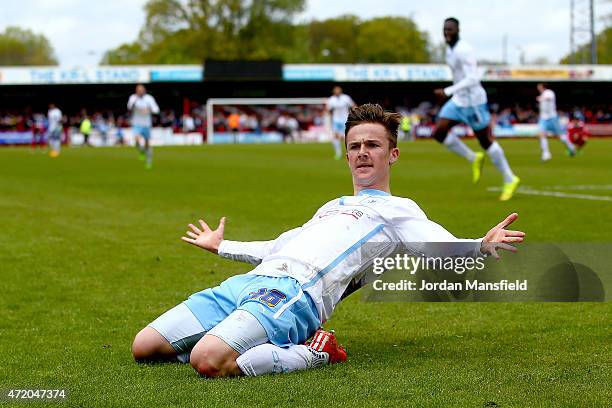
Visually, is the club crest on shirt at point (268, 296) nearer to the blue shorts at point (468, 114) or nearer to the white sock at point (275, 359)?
the white sock at point (275, 359)

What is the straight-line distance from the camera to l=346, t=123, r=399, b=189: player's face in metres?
5.57

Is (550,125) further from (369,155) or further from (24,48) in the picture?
(24,48)

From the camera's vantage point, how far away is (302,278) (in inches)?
204

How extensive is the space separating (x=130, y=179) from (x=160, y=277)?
556 inches

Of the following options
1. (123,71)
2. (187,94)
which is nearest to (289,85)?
(187,94)

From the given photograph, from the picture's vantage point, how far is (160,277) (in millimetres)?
8492

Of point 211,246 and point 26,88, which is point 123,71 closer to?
point 26,88

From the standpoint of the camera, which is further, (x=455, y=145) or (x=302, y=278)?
(x=455, y=145)

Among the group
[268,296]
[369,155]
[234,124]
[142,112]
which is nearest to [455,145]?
[369,155]

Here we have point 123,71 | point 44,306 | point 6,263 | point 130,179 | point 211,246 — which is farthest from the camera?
point 123,71

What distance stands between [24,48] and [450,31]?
13790cm

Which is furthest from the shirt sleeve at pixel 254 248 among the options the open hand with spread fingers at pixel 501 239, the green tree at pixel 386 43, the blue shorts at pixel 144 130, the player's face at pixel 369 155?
the green tree at pixel 386 43

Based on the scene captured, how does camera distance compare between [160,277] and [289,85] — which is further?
[289,85]

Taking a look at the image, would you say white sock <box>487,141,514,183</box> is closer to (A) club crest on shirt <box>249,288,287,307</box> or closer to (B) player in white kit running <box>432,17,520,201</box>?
(B) player in white kit running <box>432,17,520,201</box>
